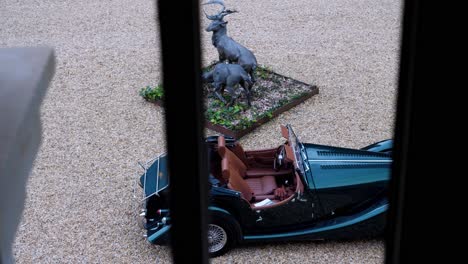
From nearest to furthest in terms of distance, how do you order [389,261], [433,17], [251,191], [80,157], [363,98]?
[433,17]
[389,261]
[251,191]
[80,157]
[363,98]

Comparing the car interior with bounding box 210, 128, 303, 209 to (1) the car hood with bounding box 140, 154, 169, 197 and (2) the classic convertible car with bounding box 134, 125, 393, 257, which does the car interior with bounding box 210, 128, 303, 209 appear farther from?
(1) the car hood with bounding box 140, 154, 169, 197

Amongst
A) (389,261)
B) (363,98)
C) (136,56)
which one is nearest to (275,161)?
(363,98)

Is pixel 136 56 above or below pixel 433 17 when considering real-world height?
below

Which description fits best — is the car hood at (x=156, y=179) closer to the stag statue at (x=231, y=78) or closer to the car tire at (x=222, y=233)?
the car tire at (x=222, y=233)

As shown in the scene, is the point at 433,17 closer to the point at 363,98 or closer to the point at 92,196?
the point at 92,196

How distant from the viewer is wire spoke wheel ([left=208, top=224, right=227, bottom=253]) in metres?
5.76

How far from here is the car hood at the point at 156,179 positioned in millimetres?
5970

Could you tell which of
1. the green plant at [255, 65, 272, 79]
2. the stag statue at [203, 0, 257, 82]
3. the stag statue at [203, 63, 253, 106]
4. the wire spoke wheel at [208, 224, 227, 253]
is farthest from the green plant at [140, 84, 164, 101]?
the wire spoke wheel at [208, 224, 227, 253]

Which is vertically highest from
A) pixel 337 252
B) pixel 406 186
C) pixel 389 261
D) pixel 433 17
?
pixel 433 17

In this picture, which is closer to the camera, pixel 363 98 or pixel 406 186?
pixel 406 186

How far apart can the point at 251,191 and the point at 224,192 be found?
0.42 metres

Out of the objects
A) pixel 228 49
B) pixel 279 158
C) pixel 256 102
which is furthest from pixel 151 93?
pixel 279 158

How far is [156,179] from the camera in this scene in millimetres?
6105

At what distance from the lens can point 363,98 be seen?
28.4 feet
